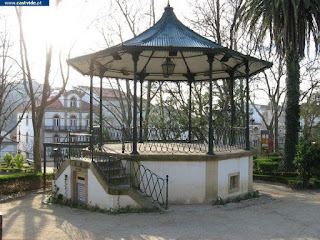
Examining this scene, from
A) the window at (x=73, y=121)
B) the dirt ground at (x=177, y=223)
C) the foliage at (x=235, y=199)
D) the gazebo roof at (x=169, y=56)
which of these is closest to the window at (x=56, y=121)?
the window at (x=73, y=121)

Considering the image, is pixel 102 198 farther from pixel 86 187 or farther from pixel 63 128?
pixel 63 128

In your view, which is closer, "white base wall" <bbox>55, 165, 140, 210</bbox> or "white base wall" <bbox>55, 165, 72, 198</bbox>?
"white base wall" <bbox>55, 165, 140, 210</bbox>

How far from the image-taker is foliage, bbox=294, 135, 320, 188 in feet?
46.6

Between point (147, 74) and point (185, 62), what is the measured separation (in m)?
2.04

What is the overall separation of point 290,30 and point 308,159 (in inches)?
266

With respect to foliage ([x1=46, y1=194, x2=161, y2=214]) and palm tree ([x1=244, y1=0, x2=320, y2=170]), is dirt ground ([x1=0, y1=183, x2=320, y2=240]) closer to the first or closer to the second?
foliage ([x1=46, y1=194, x2=161, y2=214])

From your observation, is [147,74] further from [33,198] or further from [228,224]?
[228,224]

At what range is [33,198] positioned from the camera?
40.7ft

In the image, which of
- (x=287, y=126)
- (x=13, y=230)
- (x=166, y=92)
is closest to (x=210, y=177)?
(x=13, y=230)

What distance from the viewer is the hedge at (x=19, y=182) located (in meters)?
13.5

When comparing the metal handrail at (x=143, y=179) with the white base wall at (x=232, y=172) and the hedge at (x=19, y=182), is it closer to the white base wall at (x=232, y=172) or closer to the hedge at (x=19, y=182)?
the white base wall at (x=232, y=172)

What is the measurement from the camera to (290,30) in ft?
56.5

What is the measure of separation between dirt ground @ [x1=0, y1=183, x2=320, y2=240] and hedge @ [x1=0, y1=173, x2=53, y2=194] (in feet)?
9.86

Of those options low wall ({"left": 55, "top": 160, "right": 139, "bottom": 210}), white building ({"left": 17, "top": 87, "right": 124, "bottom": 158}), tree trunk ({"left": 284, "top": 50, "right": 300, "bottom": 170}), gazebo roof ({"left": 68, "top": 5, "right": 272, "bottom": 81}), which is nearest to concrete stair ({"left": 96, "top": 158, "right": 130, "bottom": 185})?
low wall ({"left": 55, "top": 160, "right": 139, "bottom": 210})
